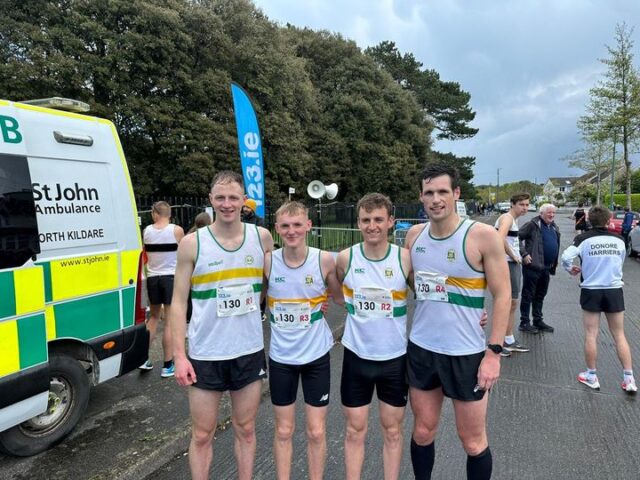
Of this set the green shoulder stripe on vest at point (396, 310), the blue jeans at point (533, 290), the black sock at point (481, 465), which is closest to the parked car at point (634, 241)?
the blue jeans at point (533, 290)

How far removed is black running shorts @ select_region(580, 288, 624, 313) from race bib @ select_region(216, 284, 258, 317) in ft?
11.6

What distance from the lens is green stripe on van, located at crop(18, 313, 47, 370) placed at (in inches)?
106

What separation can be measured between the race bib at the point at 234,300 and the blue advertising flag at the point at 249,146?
18.1ft

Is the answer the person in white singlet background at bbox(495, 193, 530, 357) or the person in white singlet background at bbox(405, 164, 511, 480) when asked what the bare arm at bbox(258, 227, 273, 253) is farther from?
the person in white singlet background at bbox(495, 193, 530, 357)

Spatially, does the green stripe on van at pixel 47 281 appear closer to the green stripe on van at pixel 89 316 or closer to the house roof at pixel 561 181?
the green stripe on van at pixel 89 316

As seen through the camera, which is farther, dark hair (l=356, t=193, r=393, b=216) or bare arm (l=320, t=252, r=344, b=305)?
bare arm (l=320, t=252, r=344, b=305)

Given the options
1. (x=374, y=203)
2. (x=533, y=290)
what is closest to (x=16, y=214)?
(x=374, y=203)

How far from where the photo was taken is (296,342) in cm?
246

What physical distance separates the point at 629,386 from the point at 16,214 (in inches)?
206

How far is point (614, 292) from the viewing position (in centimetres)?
413

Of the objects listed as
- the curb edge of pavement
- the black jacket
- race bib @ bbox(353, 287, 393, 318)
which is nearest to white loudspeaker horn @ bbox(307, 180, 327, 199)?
the black jacket

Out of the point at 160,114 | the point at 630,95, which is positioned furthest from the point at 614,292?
the point at 630,95

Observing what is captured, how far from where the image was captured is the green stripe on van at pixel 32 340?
270 cm

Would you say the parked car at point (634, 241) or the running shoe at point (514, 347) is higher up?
the parked car at point (634, 241)
